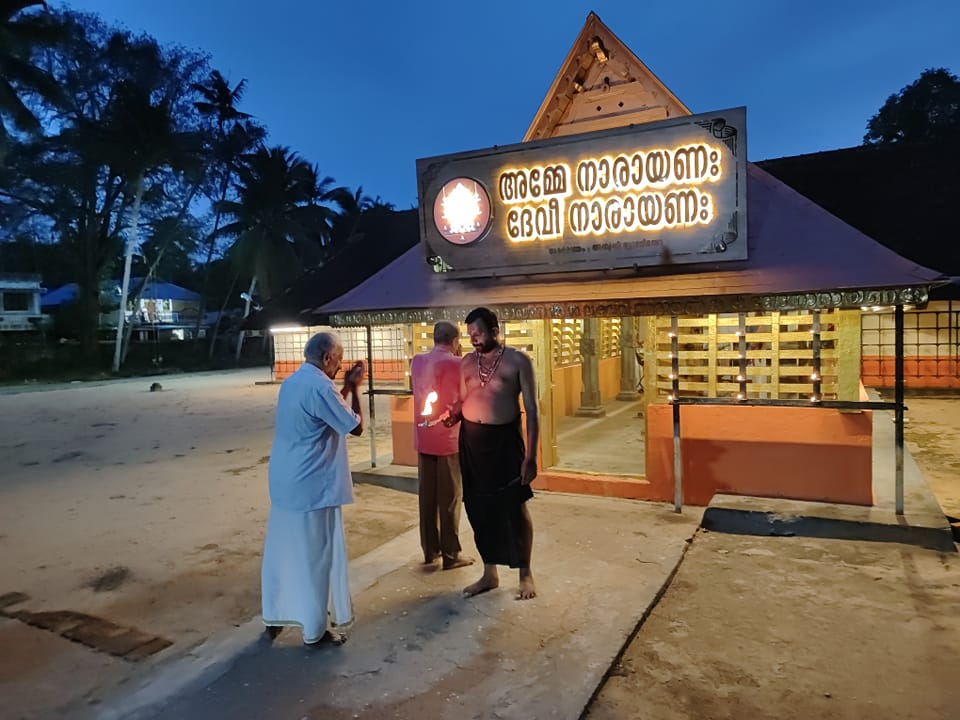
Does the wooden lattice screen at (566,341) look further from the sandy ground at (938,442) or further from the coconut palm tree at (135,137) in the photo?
the coconut palm tree at (135,137)

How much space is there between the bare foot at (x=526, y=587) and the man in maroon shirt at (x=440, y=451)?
0.68 metres

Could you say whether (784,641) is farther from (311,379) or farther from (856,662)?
(311,379)

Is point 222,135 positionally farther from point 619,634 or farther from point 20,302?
point 619,634

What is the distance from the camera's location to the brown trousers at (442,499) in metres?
4.79

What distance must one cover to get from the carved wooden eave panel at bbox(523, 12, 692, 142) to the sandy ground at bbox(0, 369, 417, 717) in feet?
14.9

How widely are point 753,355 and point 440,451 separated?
3.26m

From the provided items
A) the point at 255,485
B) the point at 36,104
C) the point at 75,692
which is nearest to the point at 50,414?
the point at 255,485

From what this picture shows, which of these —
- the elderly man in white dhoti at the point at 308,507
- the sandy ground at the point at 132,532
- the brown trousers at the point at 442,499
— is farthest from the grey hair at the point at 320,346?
the sandy ground at the point at 132,532

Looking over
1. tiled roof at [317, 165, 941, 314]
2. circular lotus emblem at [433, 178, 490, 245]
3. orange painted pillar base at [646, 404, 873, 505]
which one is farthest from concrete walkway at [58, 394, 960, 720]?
circular lotus emblem at [433, 178, 490, 245]

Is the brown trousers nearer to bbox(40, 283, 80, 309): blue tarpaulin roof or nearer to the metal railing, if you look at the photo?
the metal railing

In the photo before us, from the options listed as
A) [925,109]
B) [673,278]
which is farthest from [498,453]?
[925,109]

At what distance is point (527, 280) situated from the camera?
663 centimetres

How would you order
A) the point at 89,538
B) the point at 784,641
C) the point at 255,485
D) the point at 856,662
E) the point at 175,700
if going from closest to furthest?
the point at 175,700 → the point at 856,662 → the point at 784,641 → the point at 89,538 → the point at 255,485

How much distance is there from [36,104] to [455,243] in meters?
31.5
